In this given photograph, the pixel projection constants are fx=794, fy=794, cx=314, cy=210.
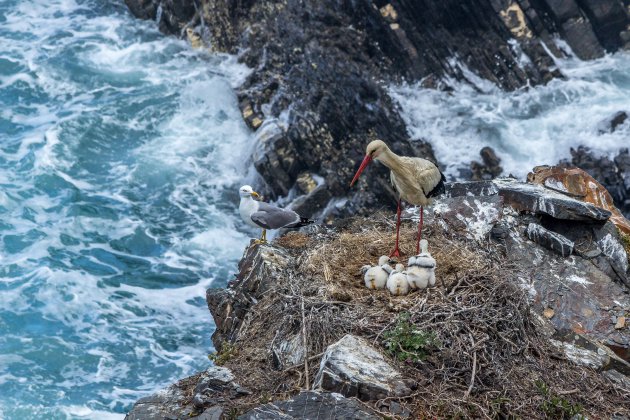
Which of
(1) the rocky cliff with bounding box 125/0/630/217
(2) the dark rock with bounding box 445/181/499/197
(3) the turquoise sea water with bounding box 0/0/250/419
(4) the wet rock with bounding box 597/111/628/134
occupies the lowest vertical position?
(3) the turquoise sea water with bounding box 0/0/250/419

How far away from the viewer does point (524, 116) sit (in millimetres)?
21344

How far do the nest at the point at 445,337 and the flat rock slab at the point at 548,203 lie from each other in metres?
1.34

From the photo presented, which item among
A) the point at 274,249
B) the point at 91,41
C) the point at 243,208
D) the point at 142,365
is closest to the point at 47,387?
the point at 142,365

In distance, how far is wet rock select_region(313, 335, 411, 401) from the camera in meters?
7.32

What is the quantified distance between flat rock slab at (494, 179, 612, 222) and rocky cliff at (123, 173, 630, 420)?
0.02 metres

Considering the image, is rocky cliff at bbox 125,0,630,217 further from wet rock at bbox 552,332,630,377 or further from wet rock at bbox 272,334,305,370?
wet rock at bbox 272,334,305,370

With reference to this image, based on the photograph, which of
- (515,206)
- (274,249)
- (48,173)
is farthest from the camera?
(48,173)

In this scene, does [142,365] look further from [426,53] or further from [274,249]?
[426,53]

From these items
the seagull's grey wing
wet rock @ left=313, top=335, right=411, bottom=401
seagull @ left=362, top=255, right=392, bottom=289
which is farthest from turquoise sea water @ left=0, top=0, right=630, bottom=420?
wet rock @ left=313, top=335, right=411, bottom=401

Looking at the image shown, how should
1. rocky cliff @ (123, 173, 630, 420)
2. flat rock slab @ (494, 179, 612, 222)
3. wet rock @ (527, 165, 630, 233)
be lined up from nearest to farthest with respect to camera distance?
1. rocky cliff @ (123, 173, 630, 420)
2. flat rock slab @ (494, 179, 612, 222)
3. wet rock @ (527, 165, 630, 233)

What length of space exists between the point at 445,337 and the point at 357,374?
1.15 m

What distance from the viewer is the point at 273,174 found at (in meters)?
18.6

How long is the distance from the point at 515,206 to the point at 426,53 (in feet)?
38.7

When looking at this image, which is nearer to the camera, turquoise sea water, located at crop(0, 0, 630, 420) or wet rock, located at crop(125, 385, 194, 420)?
wet rock, located at crop(125, 385, 194, 420)
